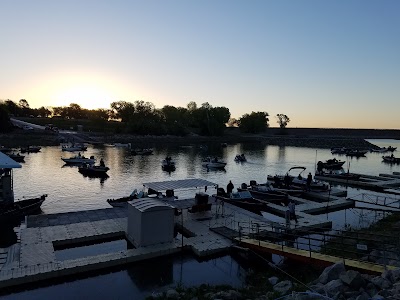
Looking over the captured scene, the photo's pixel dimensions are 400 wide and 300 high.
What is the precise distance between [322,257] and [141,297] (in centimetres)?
827

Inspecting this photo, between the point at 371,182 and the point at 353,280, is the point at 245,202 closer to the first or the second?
the point at 353,280

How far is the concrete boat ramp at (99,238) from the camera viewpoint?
15.9m

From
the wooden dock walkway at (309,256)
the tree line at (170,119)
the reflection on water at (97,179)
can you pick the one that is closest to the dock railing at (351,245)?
the wooden dock walkway at (309,256)

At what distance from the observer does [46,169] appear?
59.7 meters

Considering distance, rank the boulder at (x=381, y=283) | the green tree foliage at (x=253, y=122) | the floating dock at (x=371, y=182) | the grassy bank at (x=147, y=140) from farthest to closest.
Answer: the green tree foliage at (x=253, y=122), the grassy bank at (x=147, y=140), the floating dock at (x=371, y=182), the boulder at (x=381, y=283)

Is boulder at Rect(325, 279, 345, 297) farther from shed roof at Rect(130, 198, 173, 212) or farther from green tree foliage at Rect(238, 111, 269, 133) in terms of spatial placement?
green tree foliage at Rect(238, 111, 269, 133)

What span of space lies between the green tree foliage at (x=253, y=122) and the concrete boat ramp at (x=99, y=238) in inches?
6490

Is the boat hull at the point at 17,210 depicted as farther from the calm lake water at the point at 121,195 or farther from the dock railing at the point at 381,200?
the dock railing at the point at 381,200

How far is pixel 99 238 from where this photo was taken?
20.8 metres

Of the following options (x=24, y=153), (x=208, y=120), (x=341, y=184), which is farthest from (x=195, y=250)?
(x=208, y=120)

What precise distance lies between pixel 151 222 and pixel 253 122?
176979 millimetres

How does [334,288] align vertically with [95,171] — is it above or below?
above

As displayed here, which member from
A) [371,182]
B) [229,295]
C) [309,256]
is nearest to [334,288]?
[229,295]

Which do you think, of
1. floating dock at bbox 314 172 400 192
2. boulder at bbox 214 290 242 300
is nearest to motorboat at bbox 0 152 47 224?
boulder at bbox 214 290 242 300
